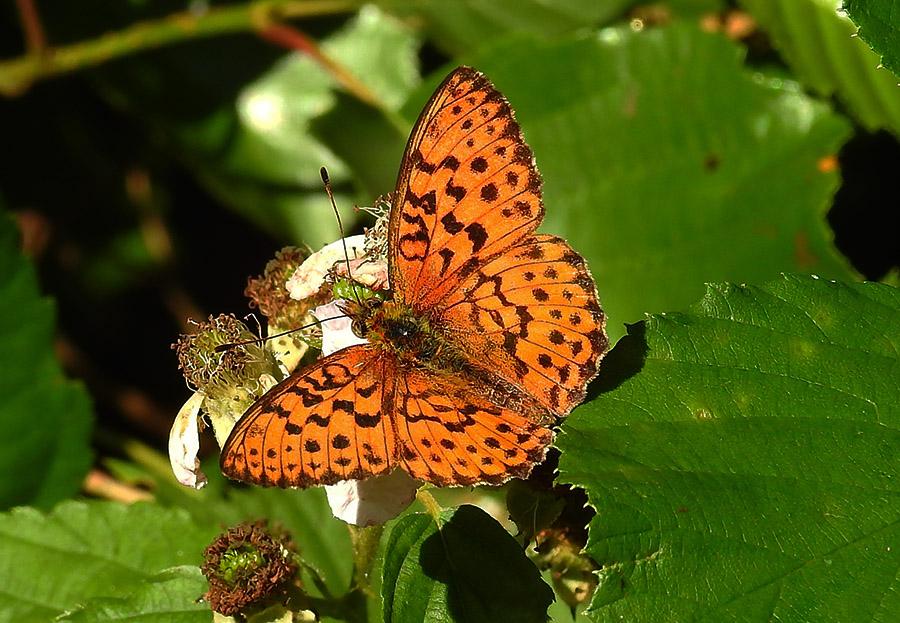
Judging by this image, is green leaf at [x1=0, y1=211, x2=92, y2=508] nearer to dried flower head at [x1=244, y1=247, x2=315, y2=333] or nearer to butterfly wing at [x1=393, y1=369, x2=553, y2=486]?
dried flower head at [x1=244, y1=247, x2=315, y2=333]

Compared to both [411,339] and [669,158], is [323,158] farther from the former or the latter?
[411,339]

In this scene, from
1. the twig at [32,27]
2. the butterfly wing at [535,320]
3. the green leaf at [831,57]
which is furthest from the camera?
the twig at [32,27]

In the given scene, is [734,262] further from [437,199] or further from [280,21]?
[280,21]

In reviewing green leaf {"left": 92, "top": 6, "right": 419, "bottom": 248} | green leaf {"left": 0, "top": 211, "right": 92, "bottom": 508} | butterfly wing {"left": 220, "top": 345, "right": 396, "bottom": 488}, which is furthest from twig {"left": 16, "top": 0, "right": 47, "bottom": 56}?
butterfly wing {"left": 220, "top": 345, "right": 396, "bottom": 488}

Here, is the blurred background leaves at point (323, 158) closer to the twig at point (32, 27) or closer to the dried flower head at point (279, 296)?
the twig at point (32, 27)

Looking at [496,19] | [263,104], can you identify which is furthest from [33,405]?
[496,19]

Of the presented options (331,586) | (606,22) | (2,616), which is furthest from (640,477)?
(606,22)

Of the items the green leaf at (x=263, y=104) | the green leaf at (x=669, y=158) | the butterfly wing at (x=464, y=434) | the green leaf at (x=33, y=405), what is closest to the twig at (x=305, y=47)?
the green leaf at (x=263, y=104)
